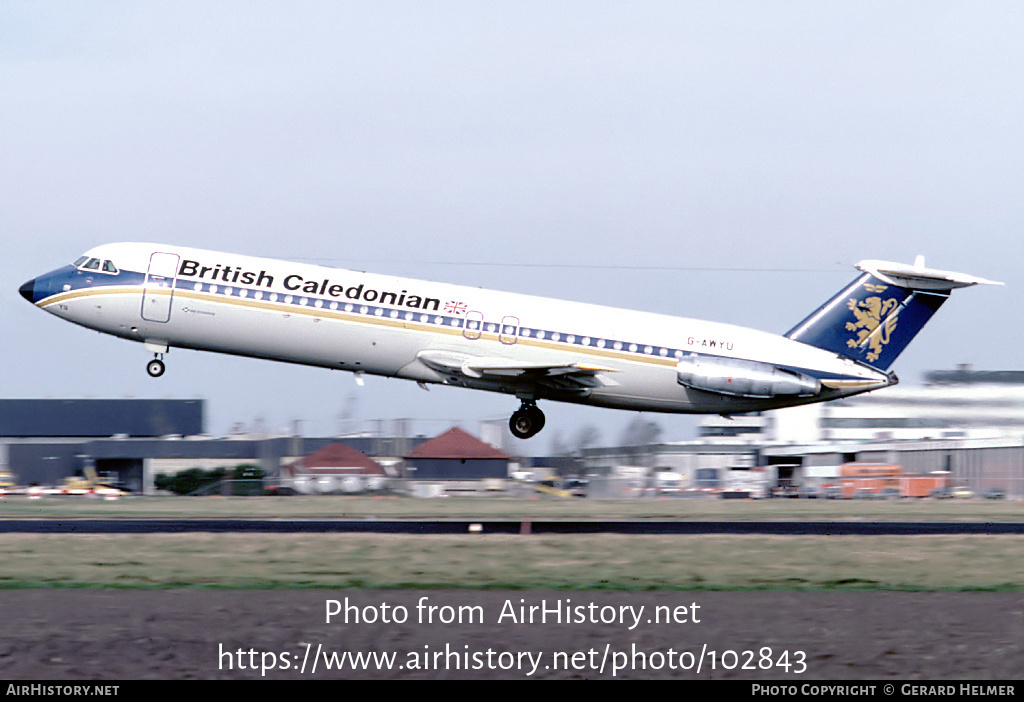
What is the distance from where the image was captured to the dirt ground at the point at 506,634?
21.3 metres

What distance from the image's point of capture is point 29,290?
42.1 meters

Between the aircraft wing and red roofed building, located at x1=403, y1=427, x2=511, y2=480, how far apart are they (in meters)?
36.2

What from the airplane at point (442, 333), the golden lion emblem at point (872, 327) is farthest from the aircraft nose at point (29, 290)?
the golden lion emblem at point (872, 327)

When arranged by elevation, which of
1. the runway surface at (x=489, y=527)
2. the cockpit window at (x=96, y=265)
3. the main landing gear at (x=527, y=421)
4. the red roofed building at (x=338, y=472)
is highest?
the cockpit window at (x=96, y=265)

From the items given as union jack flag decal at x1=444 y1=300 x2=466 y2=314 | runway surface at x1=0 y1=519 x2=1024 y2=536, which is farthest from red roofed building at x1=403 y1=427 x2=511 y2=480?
union jack flag decal at x1=444 y1=300 x2=466 y2=314

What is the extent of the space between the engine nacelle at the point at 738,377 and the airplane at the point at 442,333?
47 millimetres

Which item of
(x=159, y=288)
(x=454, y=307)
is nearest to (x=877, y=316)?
(x=454, y=307)

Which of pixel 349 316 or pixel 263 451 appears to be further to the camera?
pixel 263 451

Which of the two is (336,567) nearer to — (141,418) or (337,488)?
(337,488)

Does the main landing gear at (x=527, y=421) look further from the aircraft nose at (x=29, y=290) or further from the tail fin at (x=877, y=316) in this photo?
the aircraft nose at (x=29, y=290)

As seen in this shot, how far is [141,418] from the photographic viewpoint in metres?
120

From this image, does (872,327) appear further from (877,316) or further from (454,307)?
(454,307)

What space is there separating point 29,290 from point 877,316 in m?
29.0
